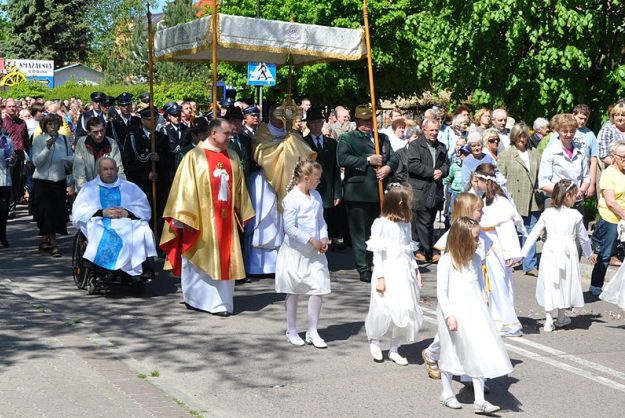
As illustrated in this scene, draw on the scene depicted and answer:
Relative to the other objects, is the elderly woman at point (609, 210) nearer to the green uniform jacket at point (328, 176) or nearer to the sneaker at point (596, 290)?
the sneaker at point (596, 290)

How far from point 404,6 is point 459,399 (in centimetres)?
3459

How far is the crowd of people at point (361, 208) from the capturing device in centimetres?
829

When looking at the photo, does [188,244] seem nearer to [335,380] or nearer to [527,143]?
[335,380]

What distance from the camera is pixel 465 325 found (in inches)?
286

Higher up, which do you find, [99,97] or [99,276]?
[99,97]

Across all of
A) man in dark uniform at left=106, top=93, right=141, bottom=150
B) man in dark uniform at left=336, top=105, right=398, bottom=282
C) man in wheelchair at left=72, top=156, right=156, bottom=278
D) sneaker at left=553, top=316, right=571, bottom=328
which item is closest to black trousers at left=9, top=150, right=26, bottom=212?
man in dark uniform at left=106, top=93, right=141, bottom=150

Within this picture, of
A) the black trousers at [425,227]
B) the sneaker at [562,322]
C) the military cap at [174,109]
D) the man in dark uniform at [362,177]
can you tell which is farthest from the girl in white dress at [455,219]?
the military cap at [174,109]

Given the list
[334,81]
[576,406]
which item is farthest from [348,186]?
[334,81]

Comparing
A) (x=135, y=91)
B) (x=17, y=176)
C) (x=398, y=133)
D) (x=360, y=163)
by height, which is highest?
(x=135, y=91)

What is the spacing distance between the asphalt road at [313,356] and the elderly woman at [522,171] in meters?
1.39

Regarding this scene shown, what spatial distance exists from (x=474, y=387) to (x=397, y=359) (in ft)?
3.95

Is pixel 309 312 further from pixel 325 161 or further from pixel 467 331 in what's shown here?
pixel 325 161

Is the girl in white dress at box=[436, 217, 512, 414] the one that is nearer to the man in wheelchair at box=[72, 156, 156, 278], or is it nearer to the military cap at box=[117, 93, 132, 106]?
the man in wheelchair at box=[72, 156, 156, 278]

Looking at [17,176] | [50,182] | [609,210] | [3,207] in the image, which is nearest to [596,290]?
[609,210]
